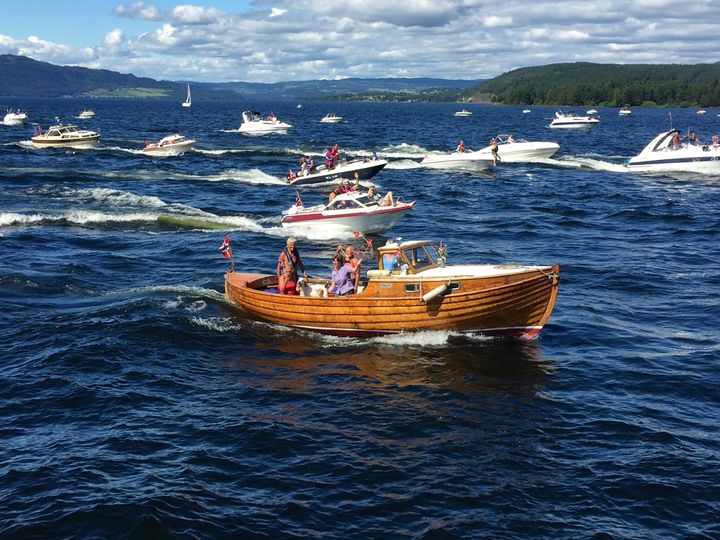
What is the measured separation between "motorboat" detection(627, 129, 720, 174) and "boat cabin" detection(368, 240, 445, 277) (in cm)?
4194

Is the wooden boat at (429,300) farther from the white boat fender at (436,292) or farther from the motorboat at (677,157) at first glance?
the motorboat at (677,157)

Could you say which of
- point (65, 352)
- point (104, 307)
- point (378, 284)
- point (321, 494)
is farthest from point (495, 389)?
point (104, 307)

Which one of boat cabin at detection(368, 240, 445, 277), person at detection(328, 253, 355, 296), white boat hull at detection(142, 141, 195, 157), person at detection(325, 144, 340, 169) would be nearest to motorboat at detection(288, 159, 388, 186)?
person at detection(325, 144, 340, 169)

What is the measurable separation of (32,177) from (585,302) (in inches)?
1710

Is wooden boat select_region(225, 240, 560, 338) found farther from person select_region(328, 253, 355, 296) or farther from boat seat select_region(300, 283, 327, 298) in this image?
boat seat select_region(300, 283, 327, 298)

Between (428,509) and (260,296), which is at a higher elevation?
(260,296)

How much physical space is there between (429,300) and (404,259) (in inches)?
64.9

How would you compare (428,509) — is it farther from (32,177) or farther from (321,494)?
(32,177)

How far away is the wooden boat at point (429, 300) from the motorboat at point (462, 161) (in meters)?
42.3

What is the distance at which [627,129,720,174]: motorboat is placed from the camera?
56062mm

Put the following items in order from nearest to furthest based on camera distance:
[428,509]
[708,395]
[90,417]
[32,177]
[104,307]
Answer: [428,509], [90,417], [708,395], [104,307], [32,177]

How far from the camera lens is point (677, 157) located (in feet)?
188

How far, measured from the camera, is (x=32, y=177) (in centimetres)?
5409

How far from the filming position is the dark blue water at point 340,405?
13.2m
